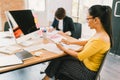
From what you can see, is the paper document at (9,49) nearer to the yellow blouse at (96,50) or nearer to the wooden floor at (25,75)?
the yellow blouse at (96,50)

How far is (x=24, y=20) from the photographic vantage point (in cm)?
195

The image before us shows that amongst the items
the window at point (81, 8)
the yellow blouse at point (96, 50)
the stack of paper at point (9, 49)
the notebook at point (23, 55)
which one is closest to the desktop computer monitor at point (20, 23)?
the stack of paper at point (9, 49)

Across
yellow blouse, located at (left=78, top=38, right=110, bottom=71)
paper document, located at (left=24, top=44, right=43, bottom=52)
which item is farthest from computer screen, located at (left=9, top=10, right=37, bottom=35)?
yellow blouse, located at (left=78, top=38, right=110, bottom=71)

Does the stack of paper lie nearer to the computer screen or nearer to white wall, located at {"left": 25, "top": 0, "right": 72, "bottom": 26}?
the computer screen

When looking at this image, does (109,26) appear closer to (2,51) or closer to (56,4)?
(2,51)

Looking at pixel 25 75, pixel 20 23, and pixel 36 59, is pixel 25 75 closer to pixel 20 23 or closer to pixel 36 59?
pixel 20 23

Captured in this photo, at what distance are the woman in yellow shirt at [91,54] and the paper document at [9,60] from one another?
17.9 inches

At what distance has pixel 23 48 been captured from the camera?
6.09 feet

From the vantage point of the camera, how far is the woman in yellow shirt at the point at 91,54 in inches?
58.7

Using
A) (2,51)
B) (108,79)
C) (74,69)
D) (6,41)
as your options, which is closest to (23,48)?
(2,51)

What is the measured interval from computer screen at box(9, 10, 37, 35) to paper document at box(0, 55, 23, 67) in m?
0.44

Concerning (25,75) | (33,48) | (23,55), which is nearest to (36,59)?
(23,55)

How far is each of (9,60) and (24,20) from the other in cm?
62

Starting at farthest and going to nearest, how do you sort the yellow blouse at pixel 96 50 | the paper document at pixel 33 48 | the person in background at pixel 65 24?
the person in background at pixel 65 24 < the paper document at pixel 33 48 < the yellow blouse at pixel 96 50
